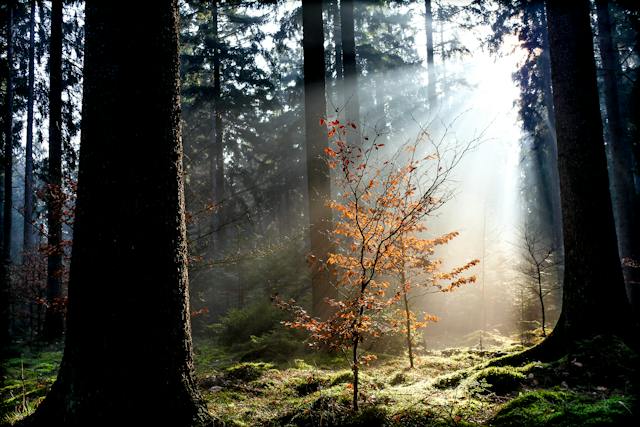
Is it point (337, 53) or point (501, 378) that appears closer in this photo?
point (501, 378)

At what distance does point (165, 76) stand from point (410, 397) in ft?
13.5

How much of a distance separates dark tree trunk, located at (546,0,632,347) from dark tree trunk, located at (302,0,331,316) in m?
4.20

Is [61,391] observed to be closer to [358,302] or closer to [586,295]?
[358,302]

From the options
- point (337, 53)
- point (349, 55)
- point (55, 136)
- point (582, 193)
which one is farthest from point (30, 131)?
point (582, 193)

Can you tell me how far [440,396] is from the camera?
4.34m

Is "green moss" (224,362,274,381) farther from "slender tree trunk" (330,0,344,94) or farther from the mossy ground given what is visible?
"slender tree trunk" (330,0,344,94)

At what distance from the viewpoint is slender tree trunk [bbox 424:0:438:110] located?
19.5 m

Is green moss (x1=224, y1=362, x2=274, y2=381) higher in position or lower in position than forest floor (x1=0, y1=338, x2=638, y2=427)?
lower

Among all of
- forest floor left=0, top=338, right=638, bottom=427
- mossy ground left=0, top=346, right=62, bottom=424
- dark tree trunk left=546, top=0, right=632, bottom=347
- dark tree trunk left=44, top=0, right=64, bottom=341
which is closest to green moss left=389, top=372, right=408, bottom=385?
forest floor left=0, top=338, right=638, bottom=427

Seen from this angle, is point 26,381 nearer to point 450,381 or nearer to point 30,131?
point 450,381

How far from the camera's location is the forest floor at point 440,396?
11.4ft

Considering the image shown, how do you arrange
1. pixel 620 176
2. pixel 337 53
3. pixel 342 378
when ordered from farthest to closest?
pixel 337 53
pixel 620 176
pixel 342 378

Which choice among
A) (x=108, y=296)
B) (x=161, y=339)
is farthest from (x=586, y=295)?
(x=108, y=296)

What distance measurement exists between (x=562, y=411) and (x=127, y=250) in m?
3.92
